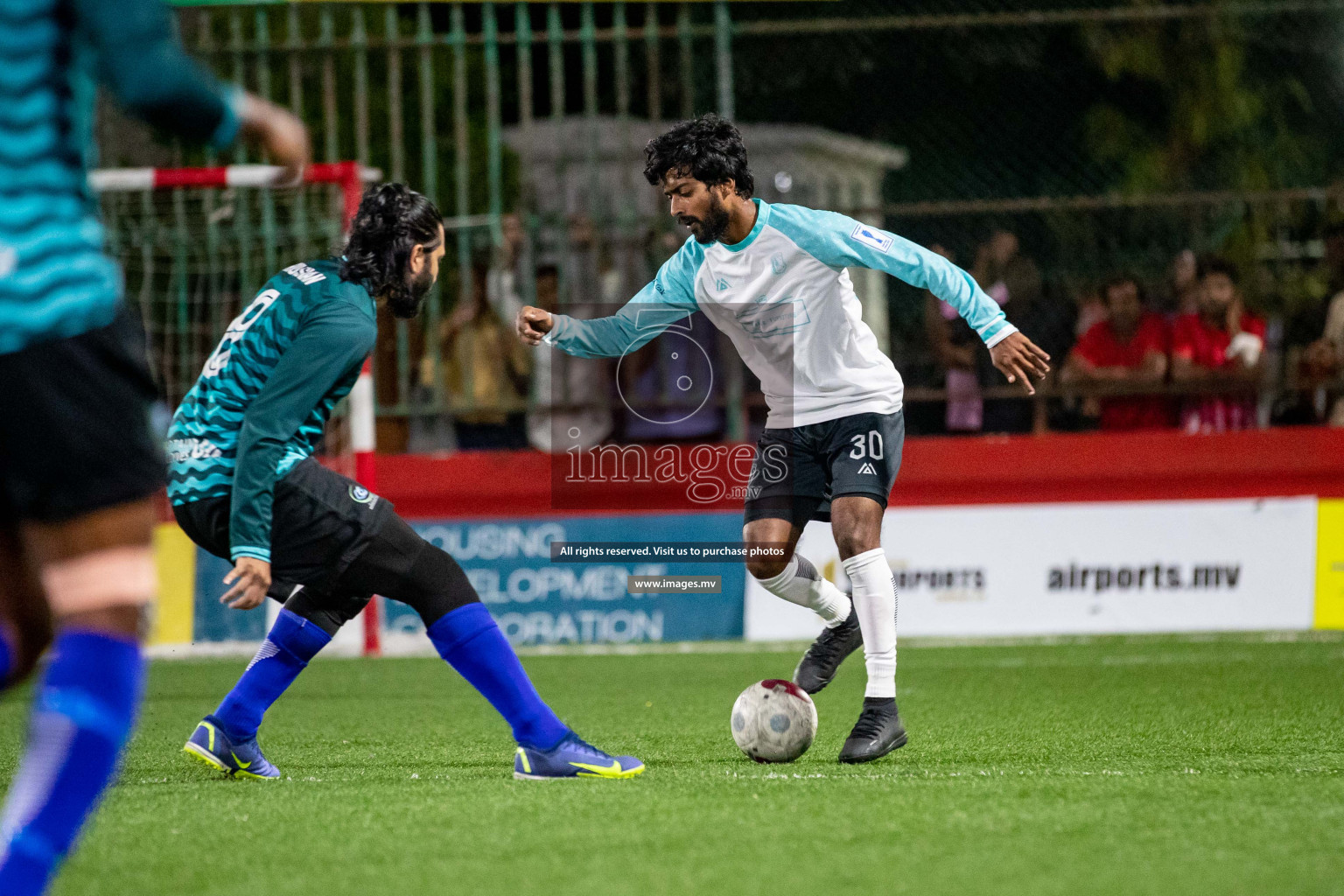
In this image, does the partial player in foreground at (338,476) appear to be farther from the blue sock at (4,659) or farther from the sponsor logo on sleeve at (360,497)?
the blue sock at (4,659)

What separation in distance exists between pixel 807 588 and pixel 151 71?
3.63 meters

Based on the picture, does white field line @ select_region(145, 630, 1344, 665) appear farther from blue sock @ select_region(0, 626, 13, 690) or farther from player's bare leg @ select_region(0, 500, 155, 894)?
player's bare leg @ select_region(0, 500, 155, 894)

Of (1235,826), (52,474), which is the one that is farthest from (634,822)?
(52,474)

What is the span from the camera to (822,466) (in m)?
5.70

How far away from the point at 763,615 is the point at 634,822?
21.5 ft

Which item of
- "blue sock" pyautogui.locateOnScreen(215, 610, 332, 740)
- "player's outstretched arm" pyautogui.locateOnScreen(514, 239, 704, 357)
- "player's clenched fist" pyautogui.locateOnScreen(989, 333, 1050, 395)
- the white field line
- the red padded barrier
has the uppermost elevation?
"player's outstretched arm" pyautogui.locateOnScreen(514, 239, 704, 357)

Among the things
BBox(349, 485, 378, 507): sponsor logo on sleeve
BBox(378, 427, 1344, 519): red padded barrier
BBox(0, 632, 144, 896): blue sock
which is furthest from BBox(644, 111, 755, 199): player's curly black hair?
BBox(378, 427, 1344, 519): red padded barrier

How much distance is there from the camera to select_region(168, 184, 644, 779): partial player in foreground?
14.9ft

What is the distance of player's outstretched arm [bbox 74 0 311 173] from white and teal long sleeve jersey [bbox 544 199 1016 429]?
301cm

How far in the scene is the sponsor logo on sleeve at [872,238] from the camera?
17.9ft

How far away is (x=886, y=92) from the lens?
12258 millimetres

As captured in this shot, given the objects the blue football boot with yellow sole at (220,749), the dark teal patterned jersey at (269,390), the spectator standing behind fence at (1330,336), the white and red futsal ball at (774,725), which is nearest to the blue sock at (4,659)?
the dark teal patterned jersey at (269,390)

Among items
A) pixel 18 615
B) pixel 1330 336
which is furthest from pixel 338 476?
pixel 1330 336

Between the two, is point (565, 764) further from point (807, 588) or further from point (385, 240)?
point (385, 240)
